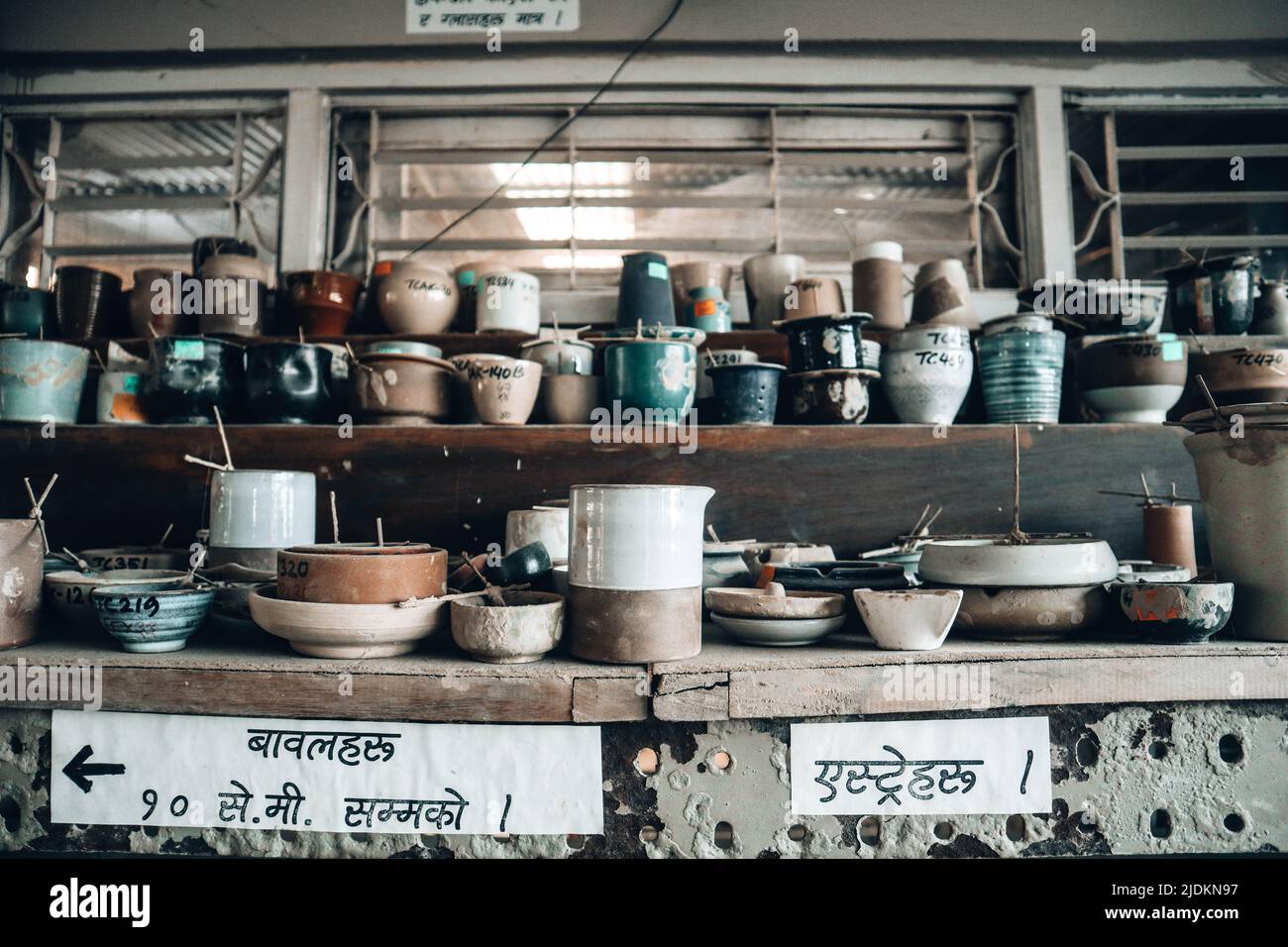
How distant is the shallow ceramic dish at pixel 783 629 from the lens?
1.44m

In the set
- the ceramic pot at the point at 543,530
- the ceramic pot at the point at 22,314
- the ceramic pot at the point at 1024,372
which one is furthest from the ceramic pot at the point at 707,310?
the ceramic pot at the point at 22,314

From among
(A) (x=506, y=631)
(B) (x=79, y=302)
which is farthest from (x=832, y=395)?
(B) (x=79, y=302)

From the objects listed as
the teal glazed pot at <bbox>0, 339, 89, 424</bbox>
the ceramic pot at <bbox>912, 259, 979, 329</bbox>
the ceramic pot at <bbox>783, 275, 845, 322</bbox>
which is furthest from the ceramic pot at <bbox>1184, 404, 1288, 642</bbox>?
the teal glazed pot at <bbox>0, 339, 89, 424</bbox>

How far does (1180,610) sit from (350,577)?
5.23 feet

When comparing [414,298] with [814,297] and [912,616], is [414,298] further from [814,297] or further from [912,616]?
[912,616]

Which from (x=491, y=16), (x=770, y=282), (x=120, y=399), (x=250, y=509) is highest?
(x=491, y=16)

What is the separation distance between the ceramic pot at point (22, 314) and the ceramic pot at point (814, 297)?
258 centimetres

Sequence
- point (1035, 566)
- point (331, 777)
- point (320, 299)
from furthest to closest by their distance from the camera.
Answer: point (320, 299), point (1035, 566), point (331, 777)

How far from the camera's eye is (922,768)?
4.28ft

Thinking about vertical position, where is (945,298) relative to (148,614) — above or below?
above

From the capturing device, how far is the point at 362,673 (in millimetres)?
1283

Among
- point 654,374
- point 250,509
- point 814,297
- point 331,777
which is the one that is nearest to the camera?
point 331,777

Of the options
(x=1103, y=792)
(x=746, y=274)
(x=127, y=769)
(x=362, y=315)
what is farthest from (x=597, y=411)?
(x=1103, y=792)

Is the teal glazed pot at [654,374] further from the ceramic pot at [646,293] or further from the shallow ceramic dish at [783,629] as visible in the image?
the shallow ceramic dish at [783,629]
